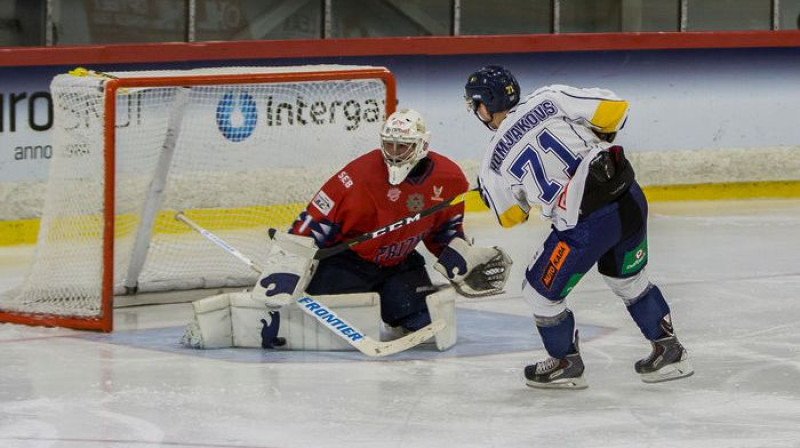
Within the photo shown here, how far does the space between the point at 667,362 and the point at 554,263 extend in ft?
1.66

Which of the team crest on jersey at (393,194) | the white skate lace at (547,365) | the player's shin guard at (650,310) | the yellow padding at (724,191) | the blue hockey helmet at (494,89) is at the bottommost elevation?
the white skate lace at (547,365)

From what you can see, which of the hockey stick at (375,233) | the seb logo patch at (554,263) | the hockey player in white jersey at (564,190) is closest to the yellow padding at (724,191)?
the hockey stick at (375,233)

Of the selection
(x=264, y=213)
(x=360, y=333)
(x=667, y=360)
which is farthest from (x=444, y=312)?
(x=264, y=213)

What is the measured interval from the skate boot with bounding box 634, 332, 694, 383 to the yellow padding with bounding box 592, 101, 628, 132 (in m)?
0.70

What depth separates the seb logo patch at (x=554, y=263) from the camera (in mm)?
4750

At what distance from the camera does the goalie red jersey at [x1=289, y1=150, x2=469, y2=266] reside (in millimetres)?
5477

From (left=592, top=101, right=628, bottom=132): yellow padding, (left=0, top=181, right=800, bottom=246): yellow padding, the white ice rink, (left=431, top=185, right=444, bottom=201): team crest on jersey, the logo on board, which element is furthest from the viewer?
the logo on board

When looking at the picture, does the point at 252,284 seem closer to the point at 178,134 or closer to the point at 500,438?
the point at 178,134

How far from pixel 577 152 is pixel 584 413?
74cm

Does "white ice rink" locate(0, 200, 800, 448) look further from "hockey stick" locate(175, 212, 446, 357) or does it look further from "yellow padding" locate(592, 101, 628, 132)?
"yellow padding" locate(592, 101, 628, 132)

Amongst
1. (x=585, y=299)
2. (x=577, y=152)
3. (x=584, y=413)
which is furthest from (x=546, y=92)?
(x=585, y=299)

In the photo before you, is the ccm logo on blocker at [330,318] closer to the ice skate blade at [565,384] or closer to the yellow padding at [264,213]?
the ice skate blade at [565,384]

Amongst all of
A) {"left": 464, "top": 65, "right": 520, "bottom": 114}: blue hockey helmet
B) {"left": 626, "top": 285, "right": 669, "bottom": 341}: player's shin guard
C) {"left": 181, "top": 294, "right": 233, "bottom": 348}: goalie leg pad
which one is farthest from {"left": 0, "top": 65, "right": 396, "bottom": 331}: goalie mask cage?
{"left": 626, "top": 285, "right": 669, "bottom": 341}: player's shin guard

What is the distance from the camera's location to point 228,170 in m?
6.93
